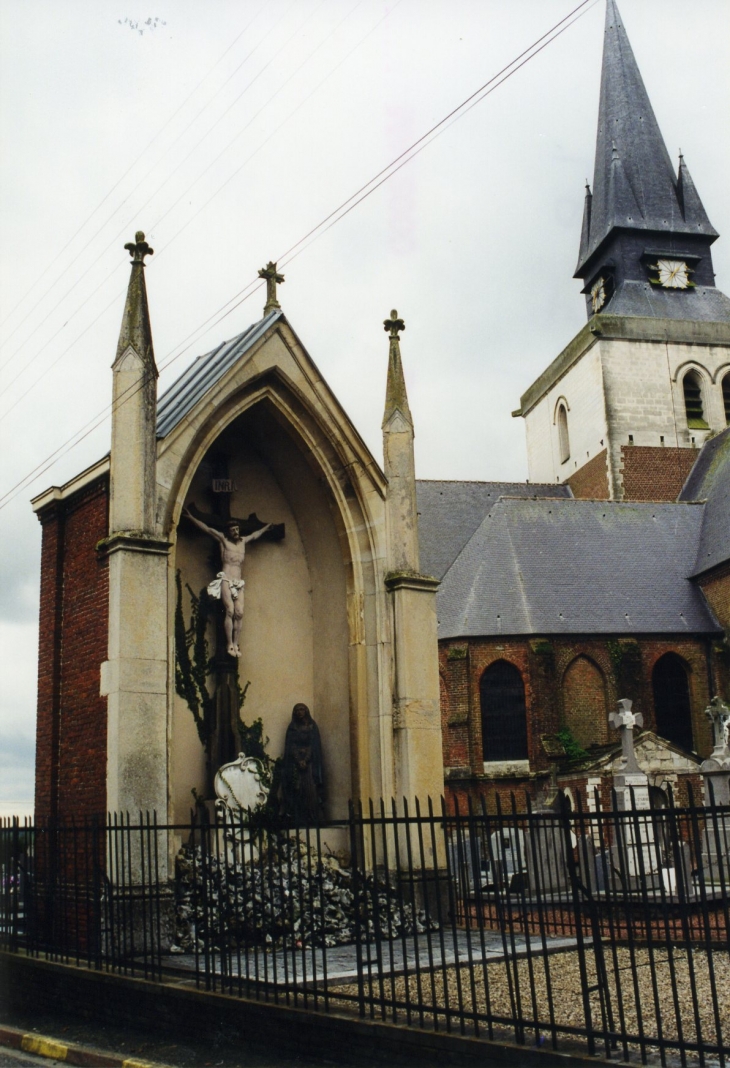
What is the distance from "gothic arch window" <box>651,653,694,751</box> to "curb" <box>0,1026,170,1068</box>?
29.0m

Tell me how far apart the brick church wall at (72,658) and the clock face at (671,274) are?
43958 millimetres

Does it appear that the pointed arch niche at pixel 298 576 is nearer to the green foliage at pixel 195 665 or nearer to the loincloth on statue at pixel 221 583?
the green foliage at pixel 195 665

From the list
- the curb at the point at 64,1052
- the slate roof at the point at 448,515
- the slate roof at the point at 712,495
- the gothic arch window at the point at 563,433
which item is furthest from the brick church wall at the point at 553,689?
the curb at the point at 64,1052

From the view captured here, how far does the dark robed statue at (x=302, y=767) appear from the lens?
12.5 meters

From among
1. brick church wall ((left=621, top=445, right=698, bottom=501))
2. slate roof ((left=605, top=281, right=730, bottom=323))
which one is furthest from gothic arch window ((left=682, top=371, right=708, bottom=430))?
slate roof ((left=605, top=281, right=730, bottom=323))

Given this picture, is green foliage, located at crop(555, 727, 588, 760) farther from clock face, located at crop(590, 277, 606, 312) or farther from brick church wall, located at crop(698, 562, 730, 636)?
clock face, located at crop(590, 277, 606, 312)

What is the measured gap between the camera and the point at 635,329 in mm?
49375

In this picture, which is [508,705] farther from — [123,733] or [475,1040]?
[475,1040]

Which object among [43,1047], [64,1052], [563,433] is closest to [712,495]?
[563,433]

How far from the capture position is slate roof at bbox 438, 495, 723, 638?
113 ft

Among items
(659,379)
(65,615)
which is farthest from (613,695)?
(65,615)

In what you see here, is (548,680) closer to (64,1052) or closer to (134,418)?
(134,418)

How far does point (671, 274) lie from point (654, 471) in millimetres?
10526

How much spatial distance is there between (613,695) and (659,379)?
65.5ft
